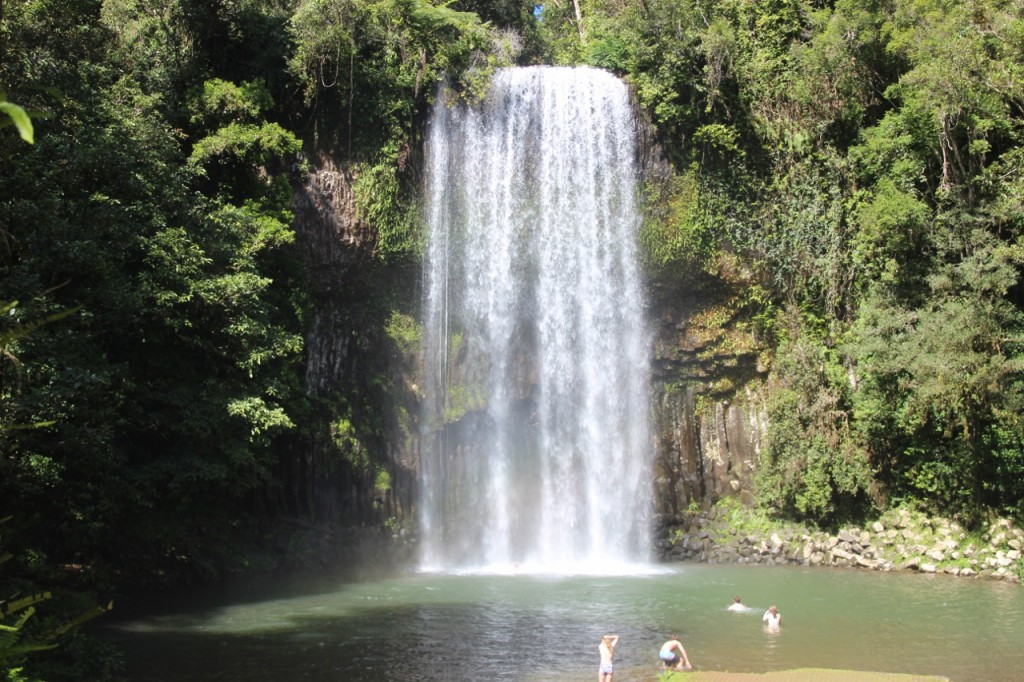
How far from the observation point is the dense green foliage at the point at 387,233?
14.7 m

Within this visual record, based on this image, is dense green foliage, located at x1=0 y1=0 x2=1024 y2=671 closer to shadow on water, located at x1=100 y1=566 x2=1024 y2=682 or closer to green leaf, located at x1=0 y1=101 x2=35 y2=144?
shadow on water, located at x1=100 y1=566 x2=1024 y2=682

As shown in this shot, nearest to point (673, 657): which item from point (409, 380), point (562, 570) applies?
point (562, 570)

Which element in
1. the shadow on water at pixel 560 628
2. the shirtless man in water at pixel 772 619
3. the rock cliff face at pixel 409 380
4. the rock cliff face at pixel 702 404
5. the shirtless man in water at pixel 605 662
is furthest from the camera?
the rock cliff face at pixel 702 404

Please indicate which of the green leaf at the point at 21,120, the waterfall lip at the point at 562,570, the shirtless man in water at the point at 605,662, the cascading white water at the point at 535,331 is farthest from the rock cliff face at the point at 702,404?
the green leaf at the point at 21,120

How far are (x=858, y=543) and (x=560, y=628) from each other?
959 cm

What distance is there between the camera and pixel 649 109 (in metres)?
24.5

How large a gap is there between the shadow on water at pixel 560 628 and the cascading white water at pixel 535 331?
11.2 feet

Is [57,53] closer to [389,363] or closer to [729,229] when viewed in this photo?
[389,363]

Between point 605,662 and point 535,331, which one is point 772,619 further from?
point 535,331

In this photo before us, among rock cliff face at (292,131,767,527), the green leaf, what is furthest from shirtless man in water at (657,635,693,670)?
rock cliff face at (292,131,767,527)

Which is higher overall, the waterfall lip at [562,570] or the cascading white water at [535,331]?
the cascading white water at [535,331]

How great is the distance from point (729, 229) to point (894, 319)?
5.12m

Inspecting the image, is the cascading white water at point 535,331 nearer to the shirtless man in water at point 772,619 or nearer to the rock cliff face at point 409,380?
the rock cliff face at point 409,380

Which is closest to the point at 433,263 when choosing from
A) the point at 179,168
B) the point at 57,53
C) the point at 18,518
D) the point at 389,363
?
the point at 389,363
